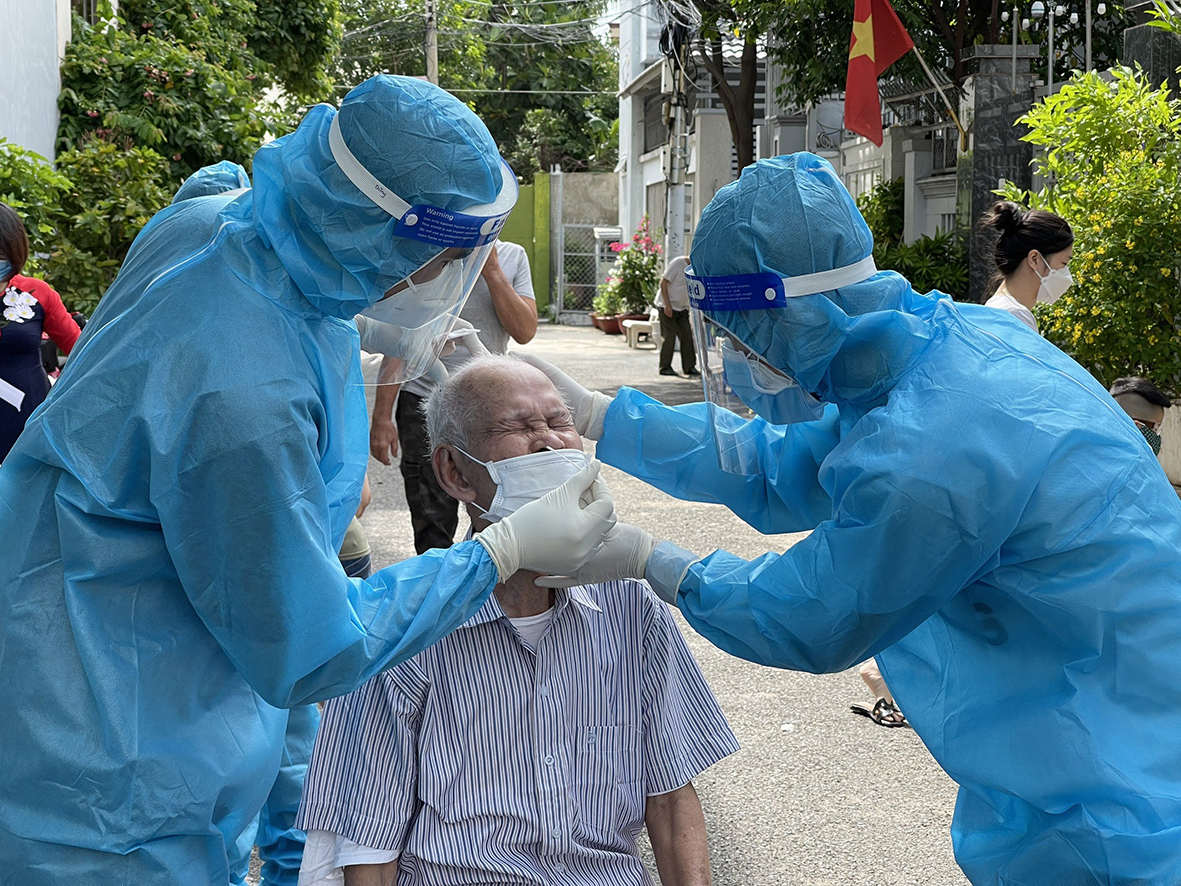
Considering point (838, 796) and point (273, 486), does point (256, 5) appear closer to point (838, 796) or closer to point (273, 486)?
point (838, 796)

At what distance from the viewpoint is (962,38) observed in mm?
11797

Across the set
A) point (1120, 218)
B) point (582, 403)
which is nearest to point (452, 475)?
point (582, 403)

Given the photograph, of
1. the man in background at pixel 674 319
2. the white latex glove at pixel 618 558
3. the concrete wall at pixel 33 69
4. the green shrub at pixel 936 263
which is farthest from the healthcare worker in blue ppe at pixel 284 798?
the man in background at pixel 674 319

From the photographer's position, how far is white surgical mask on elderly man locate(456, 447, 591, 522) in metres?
2.30

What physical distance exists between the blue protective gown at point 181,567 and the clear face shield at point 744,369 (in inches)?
21.1

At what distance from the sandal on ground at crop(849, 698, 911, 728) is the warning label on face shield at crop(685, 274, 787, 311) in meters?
2.75

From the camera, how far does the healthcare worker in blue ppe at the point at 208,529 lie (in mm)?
1736

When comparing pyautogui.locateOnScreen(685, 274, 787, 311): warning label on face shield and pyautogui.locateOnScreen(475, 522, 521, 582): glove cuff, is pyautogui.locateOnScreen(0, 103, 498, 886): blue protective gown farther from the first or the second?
pyautogui.locateOnScreen(685, 274, 787, 311): warning label on face shield

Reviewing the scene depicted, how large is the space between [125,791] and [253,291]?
2.35 ft

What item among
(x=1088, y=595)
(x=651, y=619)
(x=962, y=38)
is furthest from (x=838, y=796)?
(x=962, y=38)

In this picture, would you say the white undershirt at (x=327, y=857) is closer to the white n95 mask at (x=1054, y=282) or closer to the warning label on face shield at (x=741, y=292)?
the warning label on face shield at (x=741, y=292)

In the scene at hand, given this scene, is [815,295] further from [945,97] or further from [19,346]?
[945,97]

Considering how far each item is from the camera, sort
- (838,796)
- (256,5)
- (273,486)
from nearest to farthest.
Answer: (273,486), (838,796), (256,5)

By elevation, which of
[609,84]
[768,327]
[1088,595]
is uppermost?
[609,84]
